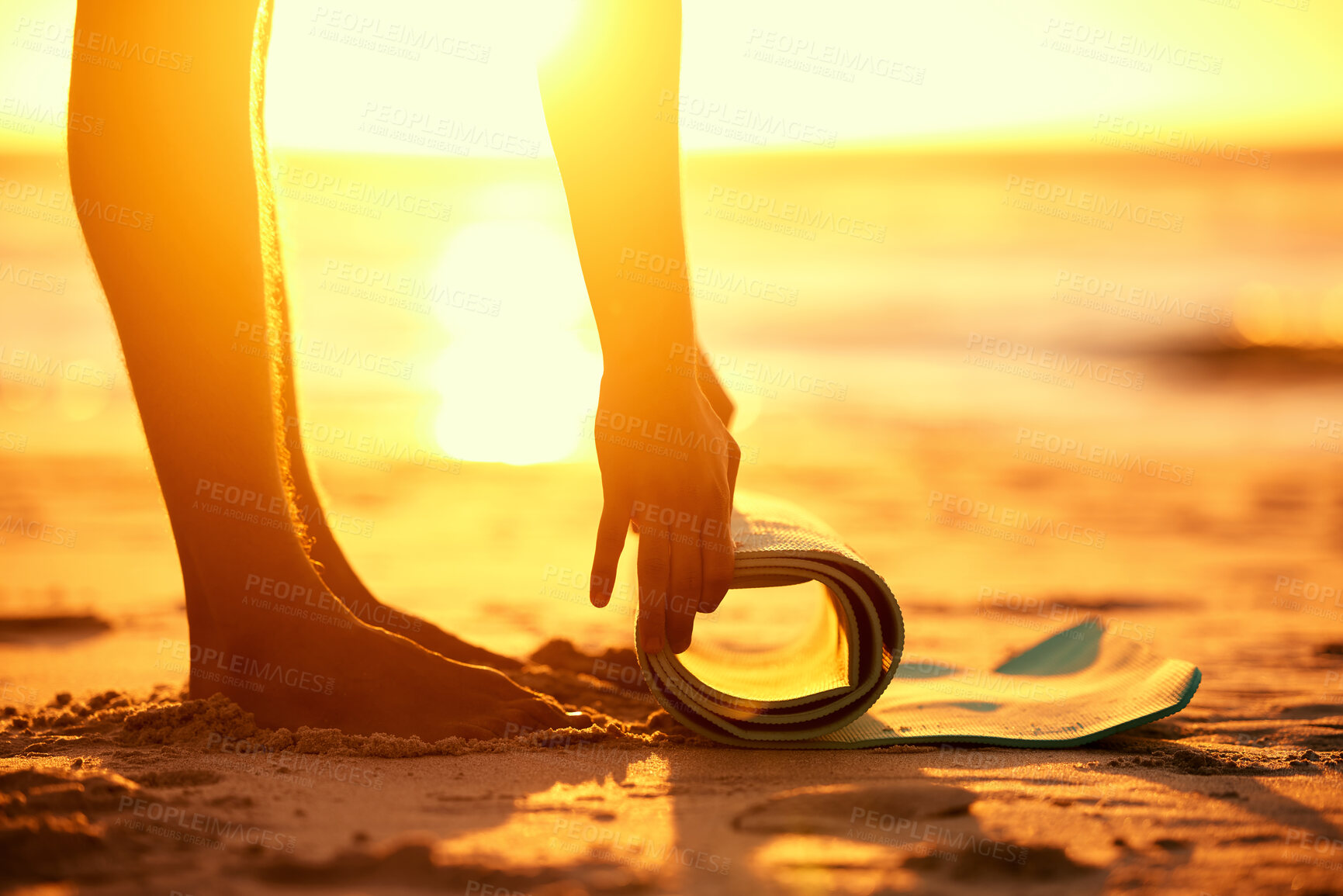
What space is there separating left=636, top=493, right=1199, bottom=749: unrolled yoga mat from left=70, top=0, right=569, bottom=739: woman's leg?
1.46ft

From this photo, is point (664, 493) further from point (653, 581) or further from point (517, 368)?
point (517, 368)

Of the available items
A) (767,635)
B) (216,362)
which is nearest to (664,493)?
Result: (216,362)

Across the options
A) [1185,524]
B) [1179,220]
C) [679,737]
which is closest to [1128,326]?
[1185,524]

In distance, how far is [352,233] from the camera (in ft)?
79.1

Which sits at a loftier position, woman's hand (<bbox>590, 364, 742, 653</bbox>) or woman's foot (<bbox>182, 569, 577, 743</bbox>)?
woman's hand (<bbox>590, 364, 742, 653</bbox>)

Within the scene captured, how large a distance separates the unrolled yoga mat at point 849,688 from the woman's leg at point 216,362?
445mm

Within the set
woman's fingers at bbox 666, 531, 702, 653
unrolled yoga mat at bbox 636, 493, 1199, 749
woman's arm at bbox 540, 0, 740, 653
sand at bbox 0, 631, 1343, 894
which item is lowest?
sand at bbox 0, 631, 1343, 894

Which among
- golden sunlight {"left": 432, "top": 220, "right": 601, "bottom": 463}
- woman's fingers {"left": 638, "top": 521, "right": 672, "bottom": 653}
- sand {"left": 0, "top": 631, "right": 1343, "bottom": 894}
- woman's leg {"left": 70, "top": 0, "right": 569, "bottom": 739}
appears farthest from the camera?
golden sunlight {"left": 432, "top": 220, "right": 601, "bottom": 463}

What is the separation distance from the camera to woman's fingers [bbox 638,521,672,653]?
171 cm

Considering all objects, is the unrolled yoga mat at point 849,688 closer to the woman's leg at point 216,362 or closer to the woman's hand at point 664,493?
the woman's hand at point 664,493

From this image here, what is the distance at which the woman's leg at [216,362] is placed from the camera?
1815mm

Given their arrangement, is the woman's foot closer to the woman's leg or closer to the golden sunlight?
the woman's leg

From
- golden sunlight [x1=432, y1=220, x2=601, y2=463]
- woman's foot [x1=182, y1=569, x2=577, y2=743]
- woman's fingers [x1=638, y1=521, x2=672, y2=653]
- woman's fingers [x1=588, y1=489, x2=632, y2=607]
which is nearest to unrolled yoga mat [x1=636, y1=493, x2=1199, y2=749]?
woman's fingers [x1=638, y1=521, x2=672, y2=653]

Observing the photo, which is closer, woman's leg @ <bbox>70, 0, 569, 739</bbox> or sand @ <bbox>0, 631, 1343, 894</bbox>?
sand @ <bbox>0, 631, 1343, 894</bbox>
